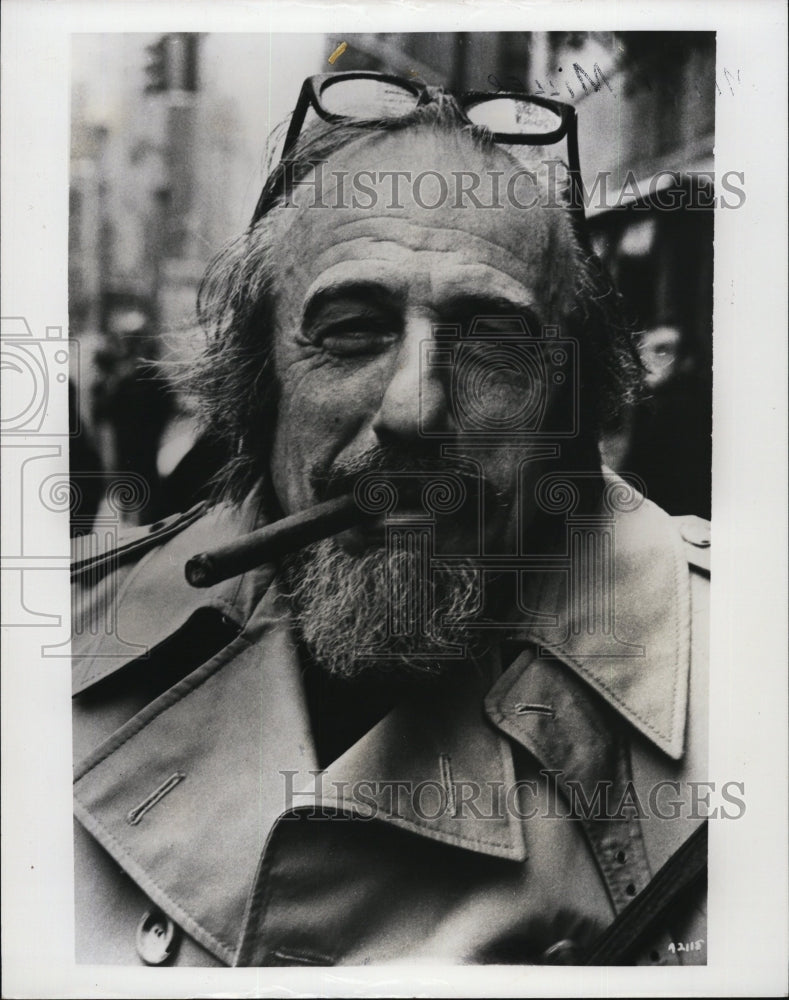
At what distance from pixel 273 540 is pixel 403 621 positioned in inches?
15.9

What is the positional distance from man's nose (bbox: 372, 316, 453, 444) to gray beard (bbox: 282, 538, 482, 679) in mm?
332

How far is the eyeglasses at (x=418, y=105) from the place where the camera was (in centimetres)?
223

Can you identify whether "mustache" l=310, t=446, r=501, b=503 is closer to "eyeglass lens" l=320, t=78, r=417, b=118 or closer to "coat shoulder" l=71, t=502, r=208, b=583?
"coat shoulder" l=71, t=502, r=208, b=583

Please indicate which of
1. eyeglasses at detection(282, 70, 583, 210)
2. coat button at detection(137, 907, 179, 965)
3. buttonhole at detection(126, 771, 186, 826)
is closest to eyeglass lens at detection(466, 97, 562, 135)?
eyeglasses at detection(282, 70, 583, 210)

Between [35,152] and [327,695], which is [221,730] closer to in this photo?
[327,695]

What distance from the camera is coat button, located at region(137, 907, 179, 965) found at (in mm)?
2285

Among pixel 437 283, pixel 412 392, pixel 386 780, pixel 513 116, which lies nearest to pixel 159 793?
pixel 386 780

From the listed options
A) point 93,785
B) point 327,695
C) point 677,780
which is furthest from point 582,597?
point 93,785

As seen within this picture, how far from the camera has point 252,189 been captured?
2.25 meters

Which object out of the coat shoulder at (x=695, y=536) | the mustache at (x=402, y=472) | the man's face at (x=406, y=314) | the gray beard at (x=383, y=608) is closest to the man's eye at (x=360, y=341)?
the man's face at (x=406, y=314)

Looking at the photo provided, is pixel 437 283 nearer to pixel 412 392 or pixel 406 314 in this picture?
pixel 406 314

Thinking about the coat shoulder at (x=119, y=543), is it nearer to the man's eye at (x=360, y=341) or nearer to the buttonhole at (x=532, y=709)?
the man's eye at (x=360, y=341)

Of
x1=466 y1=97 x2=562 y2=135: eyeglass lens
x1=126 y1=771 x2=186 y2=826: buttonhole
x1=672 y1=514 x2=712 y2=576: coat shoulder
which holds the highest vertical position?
x1=466 y1=97 x2=562 y2=135: eyeglass lens

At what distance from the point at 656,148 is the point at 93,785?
228cm
